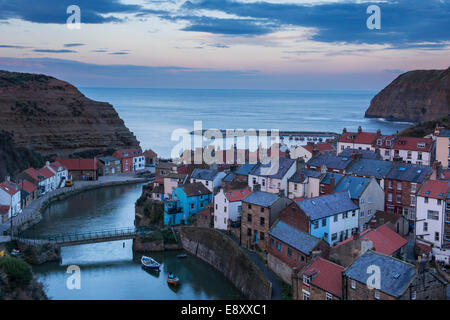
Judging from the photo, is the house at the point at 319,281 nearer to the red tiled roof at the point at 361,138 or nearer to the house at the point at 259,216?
the house at the point at 259,216

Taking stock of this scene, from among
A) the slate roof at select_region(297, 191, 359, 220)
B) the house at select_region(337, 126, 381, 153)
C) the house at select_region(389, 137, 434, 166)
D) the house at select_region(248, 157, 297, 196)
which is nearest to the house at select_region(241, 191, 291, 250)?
the slate roof at select_region(297, 191, 359, 220)

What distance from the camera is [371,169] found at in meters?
33.2

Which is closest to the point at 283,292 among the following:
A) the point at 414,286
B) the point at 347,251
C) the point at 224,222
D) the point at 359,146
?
the point at 347,251

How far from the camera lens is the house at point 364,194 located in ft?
93.0

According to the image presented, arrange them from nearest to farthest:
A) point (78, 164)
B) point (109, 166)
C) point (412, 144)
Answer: point (412, 144), point (78, 164), point (109, 166)

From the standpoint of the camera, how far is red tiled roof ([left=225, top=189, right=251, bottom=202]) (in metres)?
31.1

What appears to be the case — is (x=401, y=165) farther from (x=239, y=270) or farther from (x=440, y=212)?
(x=239, y=270)

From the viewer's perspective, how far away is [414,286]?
1630cm

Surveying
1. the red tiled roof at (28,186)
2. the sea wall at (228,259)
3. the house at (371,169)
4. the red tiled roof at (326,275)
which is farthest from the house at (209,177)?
the red tiled roof at (28,186)

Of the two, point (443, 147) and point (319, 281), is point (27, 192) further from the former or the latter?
point (443, 147)

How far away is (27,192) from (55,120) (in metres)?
33.1

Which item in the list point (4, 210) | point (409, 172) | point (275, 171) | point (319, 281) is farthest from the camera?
point (4, 210)

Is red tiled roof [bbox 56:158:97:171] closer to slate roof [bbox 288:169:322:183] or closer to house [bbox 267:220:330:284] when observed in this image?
slate roof [bbox 288:169:322:183]

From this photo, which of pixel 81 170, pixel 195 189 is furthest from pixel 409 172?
pixel 81 170
